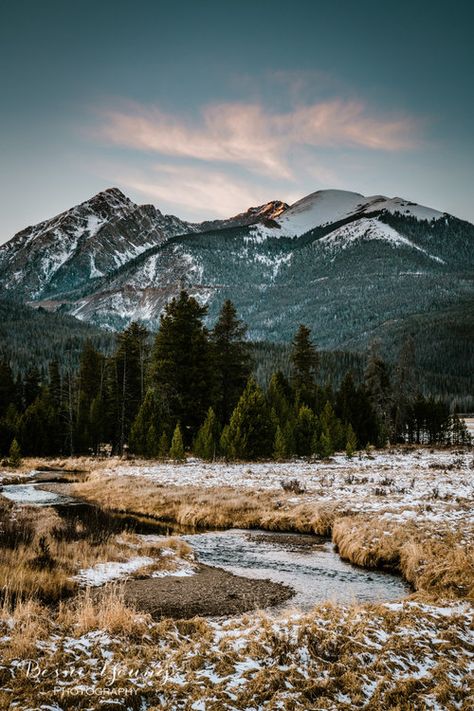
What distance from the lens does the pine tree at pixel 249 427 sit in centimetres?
3388

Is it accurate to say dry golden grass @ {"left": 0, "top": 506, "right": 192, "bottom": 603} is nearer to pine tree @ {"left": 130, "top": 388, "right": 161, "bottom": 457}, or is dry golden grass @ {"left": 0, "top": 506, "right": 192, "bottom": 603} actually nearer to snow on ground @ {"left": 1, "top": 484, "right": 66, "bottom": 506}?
snow on ground @ {"left": 1, "top": 484, "right": 66, "bottom": 506}

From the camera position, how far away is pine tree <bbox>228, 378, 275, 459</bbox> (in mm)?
33875

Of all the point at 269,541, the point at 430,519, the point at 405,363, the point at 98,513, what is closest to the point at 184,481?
the point at 98,513

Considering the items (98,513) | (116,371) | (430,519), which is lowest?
(98,513)

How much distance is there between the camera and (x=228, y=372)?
147 ft

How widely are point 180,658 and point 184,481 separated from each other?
67.6ft

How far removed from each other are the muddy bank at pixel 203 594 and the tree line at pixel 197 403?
22.0 metres

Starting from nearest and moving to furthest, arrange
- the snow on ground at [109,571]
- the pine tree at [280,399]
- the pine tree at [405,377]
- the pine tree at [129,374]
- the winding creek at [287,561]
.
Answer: the snow on ground at [109,571] → the winding creek at [287,561] → the pine tree at [280,399] → the pine tree at [129,374] → the pine tree at [405,377]

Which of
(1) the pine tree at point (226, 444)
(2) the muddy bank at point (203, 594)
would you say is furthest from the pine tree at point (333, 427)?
(2) the muddy bank at point (203, 594)

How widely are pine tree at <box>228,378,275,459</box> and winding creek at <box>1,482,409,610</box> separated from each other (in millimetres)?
13892

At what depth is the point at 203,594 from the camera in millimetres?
10562

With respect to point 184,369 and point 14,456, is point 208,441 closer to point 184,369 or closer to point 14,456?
point 184,369

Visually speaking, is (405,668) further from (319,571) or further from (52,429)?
(52,429)

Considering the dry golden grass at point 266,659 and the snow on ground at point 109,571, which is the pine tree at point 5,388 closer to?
the snow on ground at point 109,571
